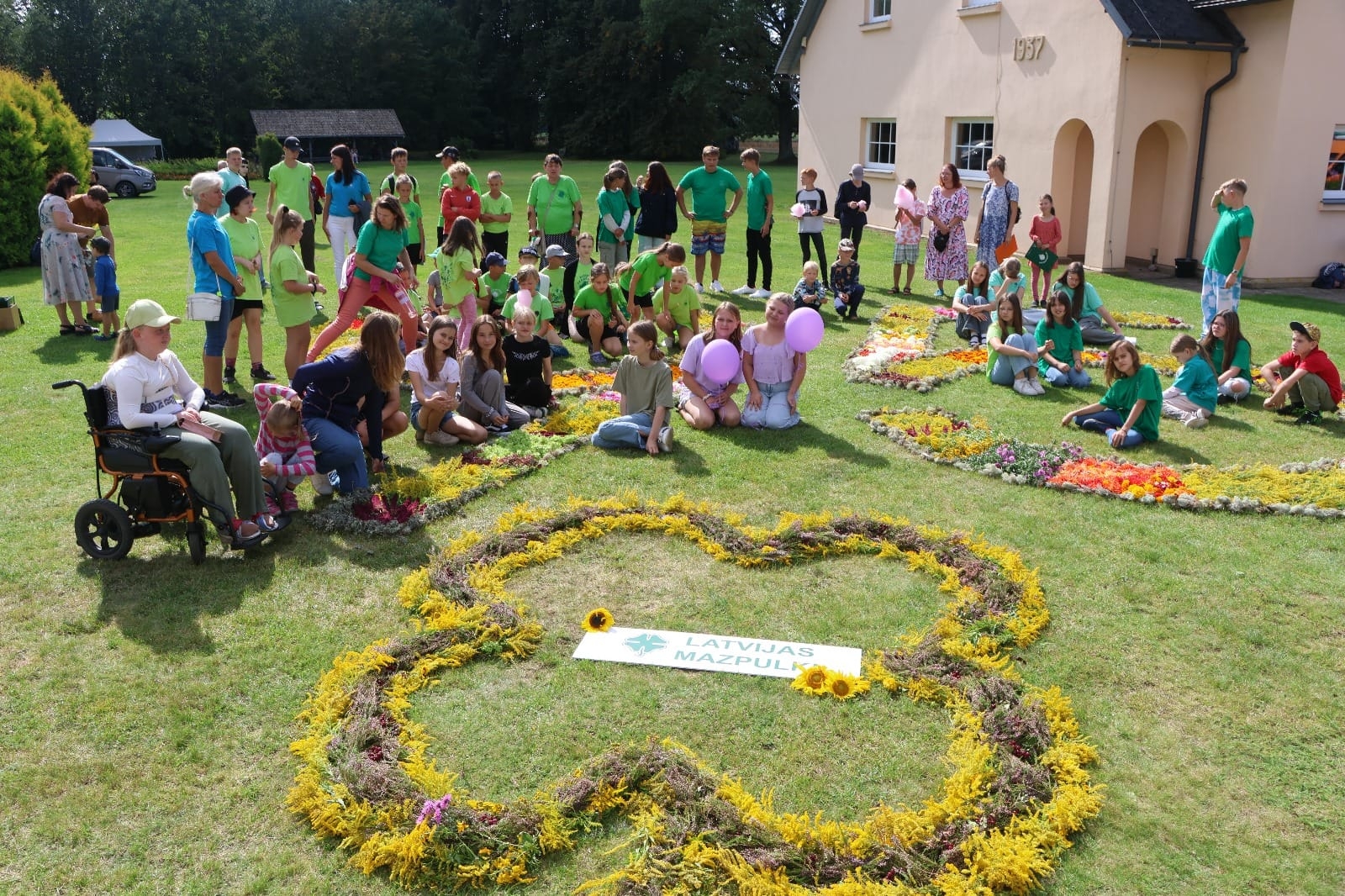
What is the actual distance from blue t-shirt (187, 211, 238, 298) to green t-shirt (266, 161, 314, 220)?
495cm

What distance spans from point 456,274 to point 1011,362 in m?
6.34

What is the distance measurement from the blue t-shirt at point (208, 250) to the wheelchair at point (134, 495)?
3.40 meters

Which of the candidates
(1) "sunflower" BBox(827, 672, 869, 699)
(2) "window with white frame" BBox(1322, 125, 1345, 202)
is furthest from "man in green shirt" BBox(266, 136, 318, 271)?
(2) "window with white frame" BBox(1322, 125, 1345, 202)

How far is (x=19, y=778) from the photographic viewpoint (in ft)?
15.0

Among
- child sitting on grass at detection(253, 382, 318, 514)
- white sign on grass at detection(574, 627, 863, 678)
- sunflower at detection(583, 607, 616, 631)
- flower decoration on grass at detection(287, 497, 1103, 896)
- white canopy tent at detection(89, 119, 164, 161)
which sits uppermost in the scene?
white canopy tent at detection(89, 119, 164, 161)

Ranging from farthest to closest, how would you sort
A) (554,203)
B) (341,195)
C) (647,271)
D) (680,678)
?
(554,203) < (341,195) < (647,271) < (680,678)

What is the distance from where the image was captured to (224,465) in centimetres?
669

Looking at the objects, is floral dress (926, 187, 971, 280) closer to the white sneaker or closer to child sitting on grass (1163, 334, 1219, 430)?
child sitting on grass (1163, 334, 1219, 430)

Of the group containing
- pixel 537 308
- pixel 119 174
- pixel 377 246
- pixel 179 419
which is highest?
pixel 119 174

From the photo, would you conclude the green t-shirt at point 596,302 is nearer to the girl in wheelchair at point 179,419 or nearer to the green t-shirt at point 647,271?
the green t-shirt at point 647,271

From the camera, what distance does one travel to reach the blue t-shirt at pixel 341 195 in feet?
45.0

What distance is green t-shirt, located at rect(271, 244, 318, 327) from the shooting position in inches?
378

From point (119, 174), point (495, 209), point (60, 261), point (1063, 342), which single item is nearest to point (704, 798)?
point (1063, 342)

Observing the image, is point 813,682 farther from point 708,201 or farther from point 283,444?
point 708,201
